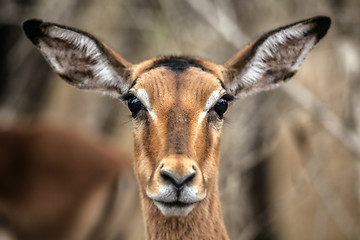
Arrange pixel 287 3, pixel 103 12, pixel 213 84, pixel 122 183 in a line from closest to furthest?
pixel 213 84 < pixel 122 183 < pixel 287 3 < pixel 103 12

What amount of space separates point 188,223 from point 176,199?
23.7 inches

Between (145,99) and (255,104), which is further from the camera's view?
(255,104)

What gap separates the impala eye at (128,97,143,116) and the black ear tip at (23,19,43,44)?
931mm

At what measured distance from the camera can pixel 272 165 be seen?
11.9m

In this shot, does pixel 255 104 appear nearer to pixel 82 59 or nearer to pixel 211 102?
pixel 82 59

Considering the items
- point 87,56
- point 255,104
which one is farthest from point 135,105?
point 255,104

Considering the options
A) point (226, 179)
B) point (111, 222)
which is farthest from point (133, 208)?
point (226, 179)

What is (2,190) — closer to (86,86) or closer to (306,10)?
(86,86)

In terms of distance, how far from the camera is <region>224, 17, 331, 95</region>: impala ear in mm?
4461

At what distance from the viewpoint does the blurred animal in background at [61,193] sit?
340 inches

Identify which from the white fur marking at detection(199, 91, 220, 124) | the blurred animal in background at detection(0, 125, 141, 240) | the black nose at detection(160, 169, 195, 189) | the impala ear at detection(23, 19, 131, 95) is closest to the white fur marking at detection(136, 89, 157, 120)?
the white fur marking at detection(199, 91, 220, 124)

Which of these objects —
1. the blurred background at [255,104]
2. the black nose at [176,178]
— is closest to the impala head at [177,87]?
the black nose at [176,178]

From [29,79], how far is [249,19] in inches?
204

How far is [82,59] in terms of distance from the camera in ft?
15.9
